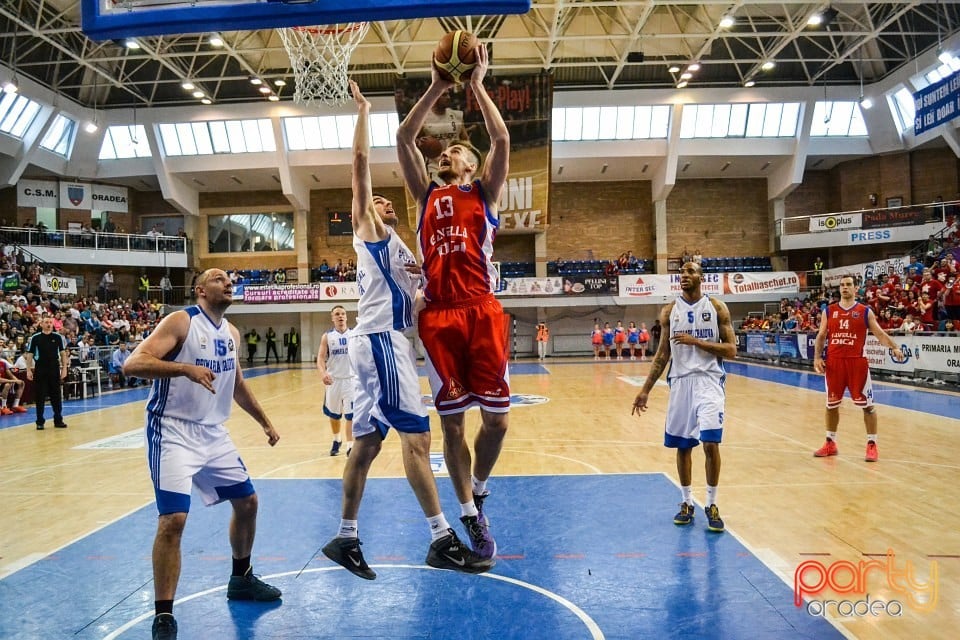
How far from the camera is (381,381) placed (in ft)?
11.5

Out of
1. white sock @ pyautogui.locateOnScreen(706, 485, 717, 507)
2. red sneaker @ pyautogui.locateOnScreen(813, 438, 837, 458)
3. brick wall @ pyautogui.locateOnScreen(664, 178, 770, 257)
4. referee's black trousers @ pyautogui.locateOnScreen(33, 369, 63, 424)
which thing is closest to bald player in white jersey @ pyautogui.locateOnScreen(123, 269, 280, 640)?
white sock @ pyautogui.locateOnScreen(706, 485, 717, 507)

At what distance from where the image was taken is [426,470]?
11.1 feet

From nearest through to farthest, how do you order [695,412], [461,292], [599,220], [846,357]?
[461,292] → [695,412] → [846,357] → [599,220]

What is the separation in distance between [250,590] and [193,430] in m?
1.03

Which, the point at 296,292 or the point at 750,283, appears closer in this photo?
the point at 750,283

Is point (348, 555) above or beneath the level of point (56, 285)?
beneath

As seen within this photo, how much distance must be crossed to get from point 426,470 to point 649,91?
27655 mm

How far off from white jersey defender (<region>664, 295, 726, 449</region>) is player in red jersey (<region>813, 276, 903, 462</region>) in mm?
3060

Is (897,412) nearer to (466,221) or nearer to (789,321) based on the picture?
(466,221)

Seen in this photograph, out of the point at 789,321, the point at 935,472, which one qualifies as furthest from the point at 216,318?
the point at 789,321

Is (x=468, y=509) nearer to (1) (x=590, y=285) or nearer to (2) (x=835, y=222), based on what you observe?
(1) (x=590, y=285)

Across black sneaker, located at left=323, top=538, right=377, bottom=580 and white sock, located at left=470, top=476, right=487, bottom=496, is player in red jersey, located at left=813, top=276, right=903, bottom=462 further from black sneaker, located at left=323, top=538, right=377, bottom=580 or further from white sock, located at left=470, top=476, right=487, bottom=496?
black sneaker, located at left=323, top=538, right=377, bottom=580

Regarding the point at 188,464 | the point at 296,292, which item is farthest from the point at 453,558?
the point at 296,292

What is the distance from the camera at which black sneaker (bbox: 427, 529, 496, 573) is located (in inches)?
126
